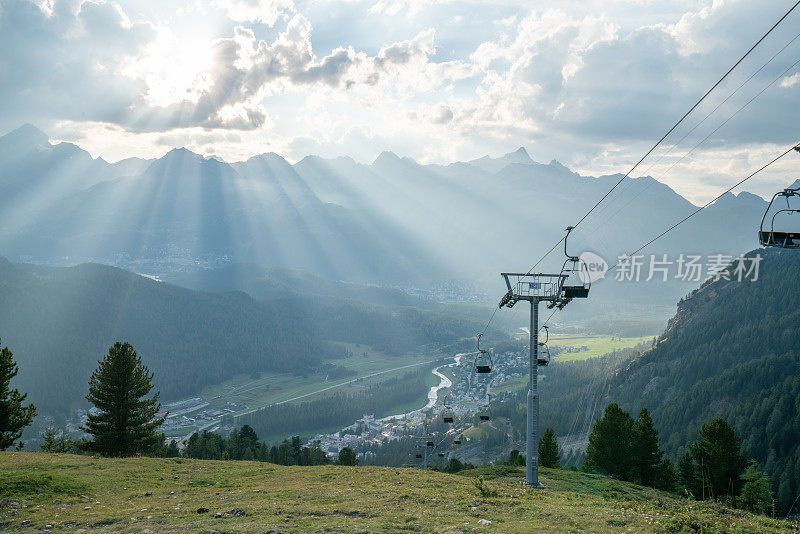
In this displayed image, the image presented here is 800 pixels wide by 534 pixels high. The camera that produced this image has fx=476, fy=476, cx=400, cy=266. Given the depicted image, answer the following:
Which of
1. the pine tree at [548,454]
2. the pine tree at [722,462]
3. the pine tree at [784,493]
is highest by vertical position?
the pine tree at [722,462]

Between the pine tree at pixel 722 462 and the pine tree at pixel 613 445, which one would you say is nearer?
the pine tree at pixel 722 462

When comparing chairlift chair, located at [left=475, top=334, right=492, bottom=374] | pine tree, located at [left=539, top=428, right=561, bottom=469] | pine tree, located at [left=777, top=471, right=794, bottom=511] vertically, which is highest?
chairlift chair, located at [left=475, top=334, right=492, bottom=374]

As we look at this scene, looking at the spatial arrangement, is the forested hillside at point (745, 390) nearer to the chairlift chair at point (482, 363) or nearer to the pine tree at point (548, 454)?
the pine tree at point (548, 454)

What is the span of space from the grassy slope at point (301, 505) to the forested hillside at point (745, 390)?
3586 inches

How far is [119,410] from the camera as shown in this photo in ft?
137

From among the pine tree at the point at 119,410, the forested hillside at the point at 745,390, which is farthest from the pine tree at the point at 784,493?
the pine tree at the point at 119,410

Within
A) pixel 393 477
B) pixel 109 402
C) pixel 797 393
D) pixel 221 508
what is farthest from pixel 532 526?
pixel 797 393

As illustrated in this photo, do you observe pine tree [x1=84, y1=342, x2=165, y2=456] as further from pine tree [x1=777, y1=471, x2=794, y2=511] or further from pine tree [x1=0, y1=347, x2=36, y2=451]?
pine tree [x1=777, y1=471, x2=794, y2=511]

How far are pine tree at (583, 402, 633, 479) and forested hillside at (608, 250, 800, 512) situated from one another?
50.0 m

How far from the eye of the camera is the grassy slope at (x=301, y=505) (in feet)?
52.4

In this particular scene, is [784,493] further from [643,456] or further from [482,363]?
[482,363]

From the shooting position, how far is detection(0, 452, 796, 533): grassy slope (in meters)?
16.0

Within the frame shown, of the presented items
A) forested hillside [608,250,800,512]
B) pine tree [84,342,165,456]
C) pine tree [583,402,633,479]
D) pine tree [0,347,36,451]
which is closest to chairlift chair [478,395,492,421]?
pine tree [583,402,633,479]

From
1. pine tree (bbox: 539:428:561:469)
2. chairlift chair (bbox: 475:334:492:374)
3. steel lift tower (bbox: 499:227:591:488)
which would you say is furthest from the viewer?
pine tree (bbox: 539:428:561:469)
